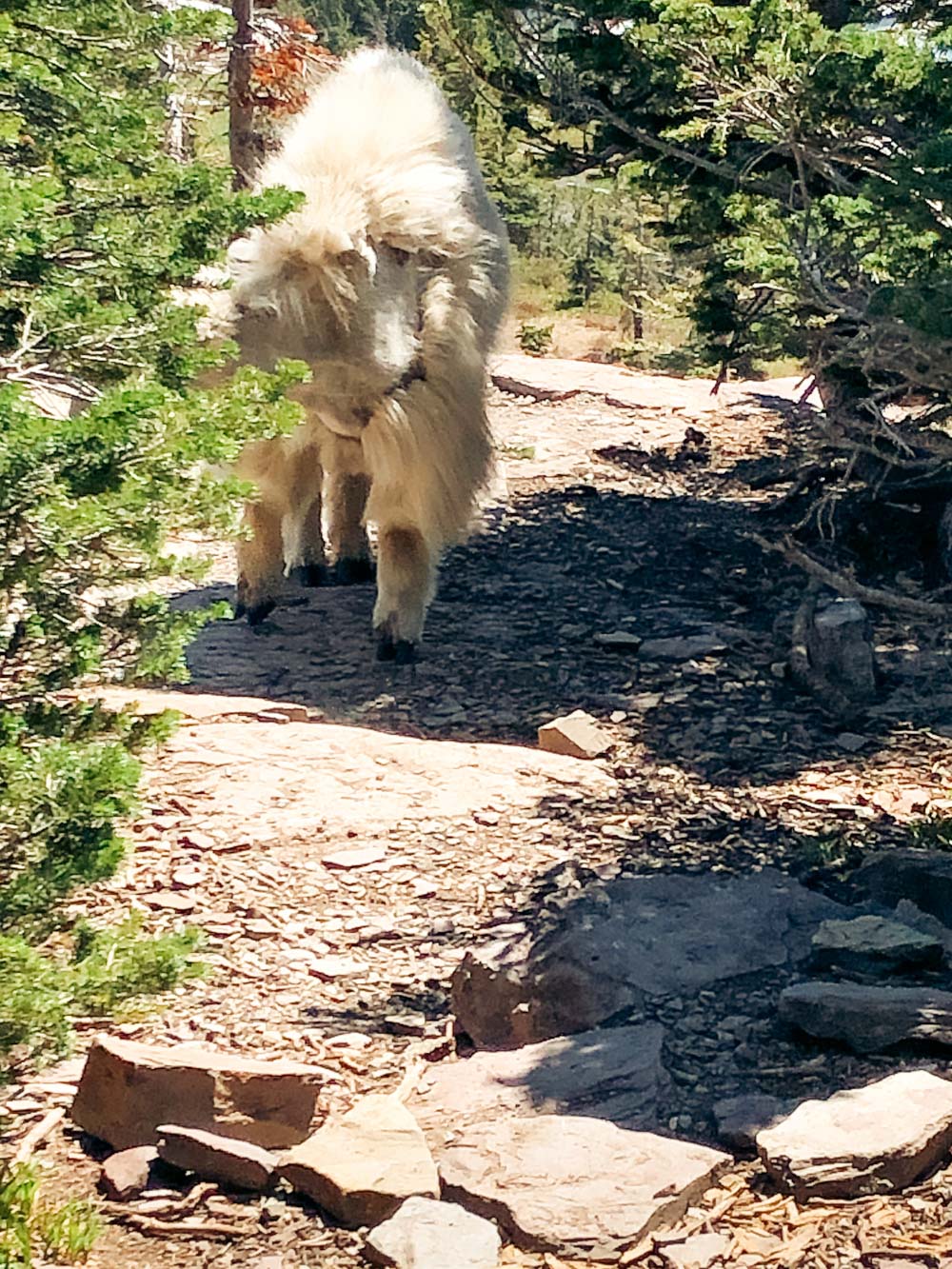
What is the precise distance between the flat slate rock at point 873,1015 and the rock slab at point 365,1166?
918 millimetres

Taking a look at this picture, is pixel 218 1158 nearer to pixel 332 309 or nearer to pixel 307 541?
pixel 332 309

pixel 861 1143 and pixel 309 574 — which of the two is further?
pixel 309 574

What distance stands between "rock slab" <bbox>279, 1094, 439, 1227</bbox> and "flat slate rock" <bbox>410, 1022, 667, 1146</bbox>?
13 centimetres

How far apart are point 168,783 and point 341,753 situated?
0.61 metres

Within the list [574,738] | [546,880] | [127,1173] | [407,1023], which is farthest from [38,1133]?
[574,738]

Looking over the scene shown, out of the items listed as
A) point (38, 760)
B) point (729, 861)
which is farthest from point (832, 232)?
point (38, 760)

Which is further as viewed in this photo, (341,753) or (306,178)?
(306,178)

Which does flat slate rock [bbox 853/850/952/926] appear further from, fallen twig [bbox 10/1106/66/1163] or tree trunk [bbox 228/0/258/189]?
tree trunk [bbox 228/0/258/189]

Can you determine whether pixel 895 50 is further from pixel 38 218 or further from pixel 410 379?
pixel 38 218

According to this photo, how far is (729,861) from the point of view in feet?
15.4

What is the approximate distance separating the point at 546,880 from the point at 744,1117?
1429mm

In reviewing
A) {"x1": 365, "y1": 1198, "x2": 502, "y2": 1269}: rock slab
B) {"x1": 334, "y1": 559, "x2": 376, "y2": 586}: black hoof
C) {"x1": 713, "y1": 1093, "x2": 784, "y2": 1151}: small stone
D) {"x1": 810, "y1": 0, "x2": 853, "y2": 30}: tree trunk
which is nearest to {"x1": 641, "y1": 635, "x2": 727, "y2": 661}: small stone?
{"x1": 334, "y1": 559, "x2": 376, "y2": 586}: black hoof

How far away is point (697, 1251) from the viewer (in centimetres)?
284

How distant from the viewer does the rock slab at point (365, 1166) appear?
304 cm
